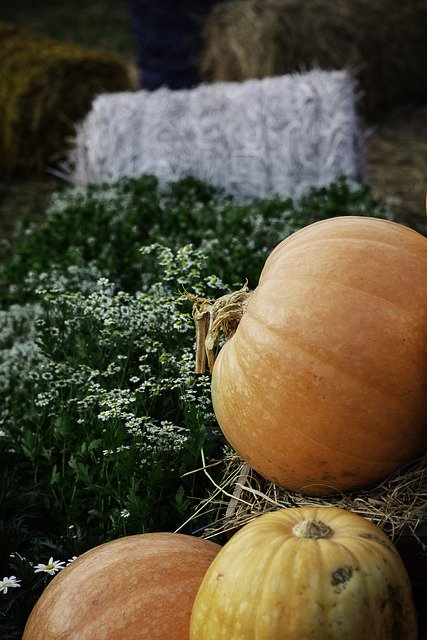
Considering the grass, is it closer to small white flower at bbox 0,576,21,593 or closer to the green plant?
the green plant

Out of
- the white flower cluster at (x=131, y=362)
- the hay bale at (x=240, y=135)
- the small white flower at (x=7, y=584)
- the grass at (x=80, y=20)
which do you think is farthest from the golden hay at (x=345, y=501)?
the grass at (x=80, y=20)

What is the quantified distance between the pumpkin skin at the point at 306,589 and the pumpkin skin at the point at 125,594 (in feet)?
0.70

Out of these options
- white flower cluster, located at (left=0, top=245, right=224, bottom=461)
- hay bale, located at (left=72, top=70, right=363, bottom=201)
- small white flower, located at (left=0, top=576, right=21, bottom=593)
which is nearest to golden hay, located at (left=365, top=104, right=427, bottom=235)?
hay bale, located at (left=72, top=70, right=363, bottom=201)

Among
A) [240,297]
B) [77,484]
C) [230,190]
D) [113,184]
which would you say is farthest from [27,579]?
[230,190]

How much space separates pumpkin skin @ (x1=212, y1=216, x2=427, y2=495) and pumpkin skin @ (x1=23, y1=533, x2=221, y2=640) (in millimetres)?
358

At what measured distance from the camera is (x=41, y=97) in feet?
28.8

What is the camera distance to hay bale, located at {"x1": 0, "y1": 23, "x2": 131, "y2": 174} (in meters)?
8.78

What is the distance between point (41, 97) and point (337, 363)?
7497 mm

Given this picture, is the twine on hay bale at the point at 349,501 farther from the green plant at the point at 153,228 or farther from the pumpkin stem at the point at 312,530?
the green plant at the point at 153,228

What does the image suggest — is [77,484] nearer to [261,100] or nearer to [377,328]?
[377,328]

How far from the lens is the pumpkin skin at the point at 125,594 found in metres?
1.85

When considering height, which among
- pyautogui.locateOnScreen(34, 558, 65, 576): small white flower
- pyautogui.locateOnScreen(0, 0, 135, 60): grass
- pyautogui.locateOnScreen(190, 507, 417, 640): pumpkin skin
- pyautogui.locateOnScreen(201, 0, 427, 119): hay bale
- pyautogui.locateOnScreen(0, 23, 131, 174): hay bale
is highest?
pyautogui.locateOnScreen(0, 0, 135, 60): grass

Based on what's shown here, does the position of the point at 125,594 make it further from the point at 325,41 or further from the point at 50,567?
the point at 325,41

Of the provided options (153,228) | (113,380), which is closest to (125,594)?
→ (113,380)
